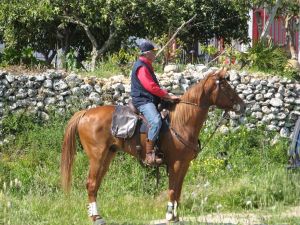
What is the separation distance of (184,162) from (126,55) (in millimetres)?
6647

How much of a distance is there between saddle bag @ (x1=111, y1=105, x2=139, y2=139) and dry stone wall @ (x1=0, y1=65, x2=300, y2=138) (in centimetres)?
411

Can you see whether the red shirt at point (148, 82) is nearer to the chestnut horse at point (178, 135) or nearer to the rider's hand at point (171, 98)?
the rider's hand at point (171, 98)

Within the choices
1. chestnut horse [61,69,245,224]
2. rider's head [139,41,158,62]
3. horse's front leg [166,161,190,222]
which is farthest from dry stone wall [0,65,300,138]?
horse's front leg [166,161,190,222]

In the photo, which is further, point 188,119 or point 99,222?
point 188,119

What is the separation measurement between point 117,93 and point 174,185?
478cm

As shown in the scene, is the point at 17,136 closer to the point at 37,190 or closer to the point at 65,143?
the point at 37,190

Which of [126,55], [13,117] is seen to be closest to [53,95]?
[13,117]

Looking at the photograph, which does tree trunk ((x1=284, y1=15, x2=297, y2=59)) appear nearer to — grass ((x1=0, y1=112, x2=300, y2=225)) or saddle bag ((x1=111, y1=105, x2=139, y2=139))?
grass ((x1=0, y1=112, x2=300, y2=225))

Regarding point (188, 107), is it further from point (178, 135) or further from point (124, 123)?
point (124, 123)

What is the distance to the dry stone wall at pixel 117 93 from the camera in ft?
46.1

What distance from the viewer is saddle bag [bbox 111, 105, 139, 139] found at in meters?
9.86

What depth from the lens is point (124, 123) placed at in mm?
9898

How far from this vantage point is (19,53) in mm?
17281

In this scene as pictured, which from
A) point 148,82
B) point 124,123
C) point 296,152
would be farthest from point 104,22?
point 148,82
